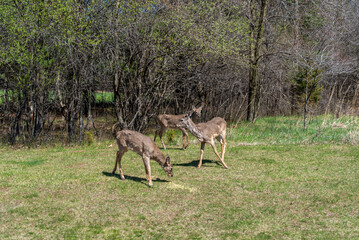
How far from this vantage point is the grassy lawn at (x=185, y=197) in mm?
6758

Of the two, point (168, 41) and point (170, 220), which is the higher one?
point (168, 41)

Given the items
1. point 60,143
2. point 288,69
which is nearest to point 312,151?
point 60,143

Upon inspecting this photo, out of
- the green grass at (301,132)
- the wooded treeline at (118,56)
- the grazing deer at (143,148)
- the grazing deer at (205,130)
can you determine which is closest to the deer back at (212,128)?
the grazing deer at (205,130)

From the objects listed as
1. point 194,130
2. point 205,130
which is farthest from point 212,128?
point 194,130

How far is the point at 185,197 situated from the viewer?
27.7ft

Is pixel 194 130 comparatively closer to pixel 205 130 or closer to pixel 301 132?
pixel 205 130

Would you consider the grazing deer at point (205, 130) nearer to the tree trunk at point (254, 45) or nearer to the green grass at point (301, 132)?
the green grass at point (301, 132)

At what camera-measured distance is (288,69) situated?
2359cm

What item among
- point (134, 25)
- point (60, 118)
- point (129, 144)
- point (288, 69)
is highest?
point (134, 25)

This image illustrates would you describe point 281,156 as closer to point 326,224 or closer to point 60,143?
point 326,224

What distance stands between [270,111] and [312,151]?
1187 cm

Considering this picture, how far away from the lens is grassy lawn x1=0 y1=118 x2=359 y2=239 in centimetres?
676

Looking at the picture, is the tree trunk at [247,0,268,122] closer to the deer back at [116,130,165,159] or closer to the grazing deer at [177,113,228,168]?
the grazing deer at [177,113,228,168]

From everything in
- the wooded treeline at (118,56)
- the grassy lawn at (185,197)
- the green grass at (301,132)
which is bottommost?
the grassy lawn at (185,197)
